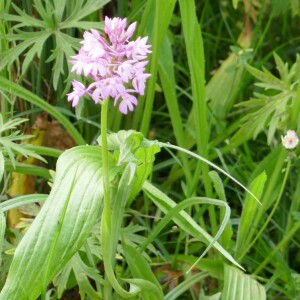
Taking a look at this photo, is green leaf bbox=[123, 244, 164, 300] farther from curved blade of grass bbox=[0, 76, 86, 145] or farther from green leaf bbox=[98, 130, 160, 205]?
curved blade of grass bbox=[0, 76, 86, 145]

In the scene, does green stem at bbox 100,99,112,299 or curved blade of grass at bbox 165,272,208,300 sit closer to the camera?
green stem at bbox 100,99,112,299

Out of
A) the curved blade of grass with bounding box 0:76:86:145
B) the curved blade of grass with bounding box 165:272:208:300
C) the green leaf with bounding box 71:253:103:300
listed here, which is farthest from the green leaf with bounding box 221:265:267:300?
the curved blade of grass with bounding box 0:76:86:145

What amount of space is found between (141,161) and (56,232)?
224 millimetres

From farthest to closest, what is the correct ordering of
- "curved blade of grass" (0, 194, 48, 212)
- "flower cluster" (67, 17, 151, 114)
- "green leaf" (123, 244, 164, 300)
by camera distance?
"green leaf" (123, 244, 164, 300) < "curved blade of grass" (0, 194, 48, 212) < "flower cluster" (67, 17, 151, 114)

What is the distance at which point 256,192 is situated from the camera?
1.43 metres

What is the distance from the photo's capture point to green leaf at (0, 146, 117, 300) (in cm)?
107

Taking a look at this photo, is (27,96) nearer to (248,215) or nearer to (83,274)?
(83,274)

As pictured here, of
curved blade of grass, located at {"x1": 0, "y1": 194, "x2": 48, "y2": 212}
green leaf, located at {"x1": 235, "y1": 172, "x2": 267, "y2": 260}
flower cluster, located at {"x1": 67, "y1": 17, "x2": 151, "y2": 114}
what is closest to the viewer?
flower cluster, located at {"x1": 67, "y1": 17, "x2": 151, "y2": 114}

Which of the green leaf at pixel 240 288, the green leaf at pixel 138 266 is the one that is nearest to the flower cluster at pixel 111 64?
the green leaf at pixel 138 266

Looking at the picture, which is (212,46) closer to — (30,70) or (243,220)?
(30,70)

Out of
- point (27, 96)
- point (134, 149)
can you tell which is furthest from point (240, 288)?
point (27, 96)

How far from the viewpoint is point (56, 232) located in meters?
1.08

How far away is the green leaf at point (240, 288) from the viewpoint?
1360 mm

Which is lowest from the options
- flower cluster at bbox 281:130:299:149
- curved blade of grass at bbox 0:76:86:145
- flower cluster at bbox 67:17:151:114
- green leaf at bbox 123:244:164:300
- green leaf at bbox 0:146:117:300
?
green leaf at bbox 123:244:164:300
